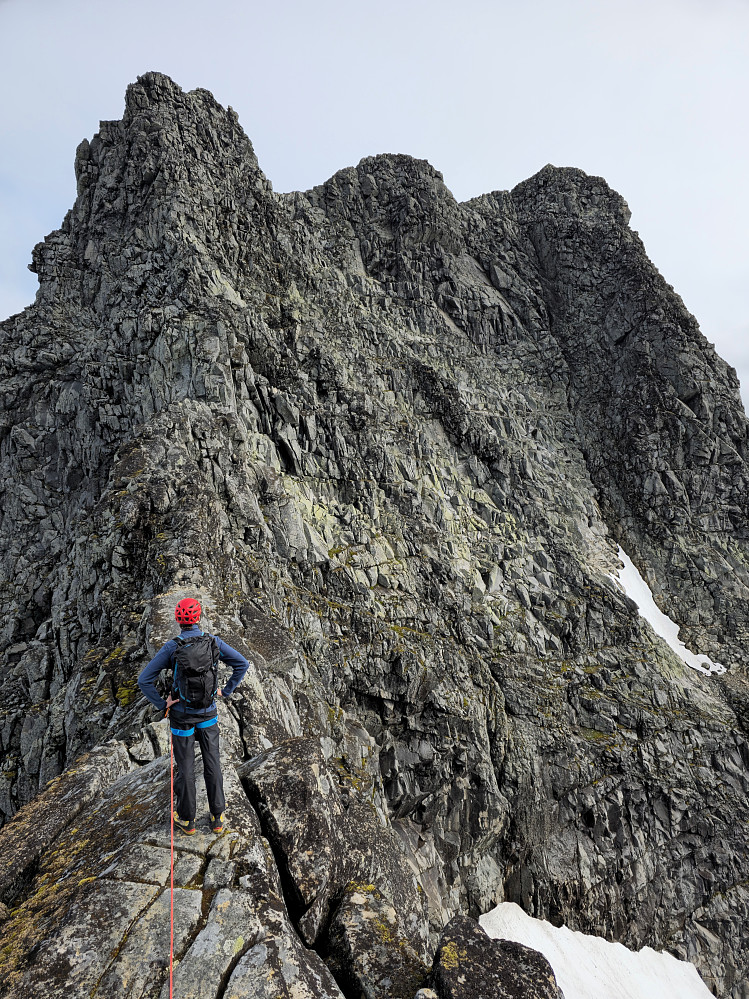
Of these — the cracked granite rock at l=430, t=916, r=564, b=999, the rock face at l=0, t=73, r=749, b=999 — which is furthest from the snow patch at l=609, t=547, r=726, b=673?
the cracked granite rock at l=430, t=916, r=564, b=999

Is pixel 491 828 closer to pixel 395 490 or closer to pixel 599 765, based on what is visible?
pixel 599 765

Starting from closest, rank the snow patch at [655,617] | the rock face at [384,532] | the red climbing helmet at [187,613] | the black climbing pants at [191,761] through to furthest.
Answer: the black climbing pants at [191,761]
the red climbing helmet at [187,613]
the rock face at [384,532]
the snow patch at [655,617]

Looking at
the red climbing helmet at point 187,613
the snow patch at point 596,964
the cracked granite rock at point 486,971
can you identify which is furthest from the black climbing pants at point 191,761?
the snow patch at point 596,964

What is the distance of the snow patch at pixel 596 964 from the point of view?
28.8 metres

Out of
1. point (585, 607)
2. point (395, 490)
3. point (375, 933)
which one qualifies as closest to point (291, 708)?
point (375, 933)

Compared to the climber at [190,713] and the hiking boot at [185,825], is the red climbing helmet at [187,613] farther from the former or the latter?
the hiking boot at [185,825]

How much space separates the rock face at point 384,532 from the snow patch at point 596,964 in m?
0.92

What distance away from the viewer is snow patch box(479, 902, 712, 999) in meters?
28.8

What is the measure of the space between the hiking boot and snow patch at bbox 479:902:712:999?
30.8 meters

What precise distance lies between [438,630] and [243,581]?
1770cm

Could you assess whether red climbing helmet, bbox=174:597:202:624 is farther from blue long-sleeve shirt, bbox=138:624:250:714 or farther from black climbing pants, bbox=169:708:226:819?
black climbing pants, bbox=169:708:226:819

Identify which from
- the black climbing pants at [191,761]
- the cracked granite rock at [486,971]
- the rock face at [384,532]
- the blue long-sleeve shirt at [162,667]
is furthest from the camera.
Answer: the rock face at [384,532]

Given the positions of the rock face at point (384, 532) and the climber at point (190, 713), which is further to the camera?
the rock face at point (384, 532)

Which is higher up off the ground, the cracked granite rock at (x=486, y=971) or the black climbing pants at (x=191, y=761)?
the black climbing pants at (x=191, y=761)
